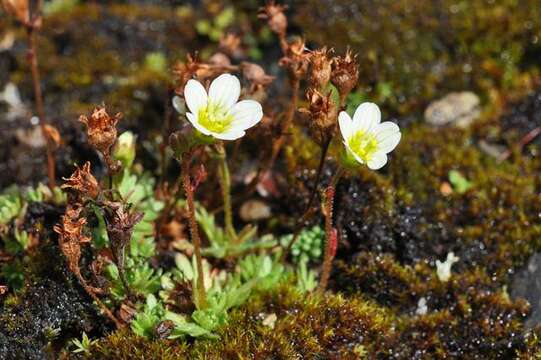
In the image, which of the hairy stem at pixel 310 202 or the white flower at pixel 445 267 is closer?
the hairy stem at pixel 310 202

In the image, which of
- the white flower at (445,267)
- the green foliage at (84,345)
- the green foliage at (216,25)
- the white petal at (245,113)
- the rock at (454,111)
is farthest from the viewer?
the green foliage at (216,25)

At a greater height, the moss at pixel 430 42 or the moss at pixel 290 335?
the moss at pixel 430 42

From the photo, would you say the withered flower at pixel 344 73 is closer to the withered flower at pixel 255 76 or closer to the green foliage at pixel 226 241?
the withered flower at pixel 255 76

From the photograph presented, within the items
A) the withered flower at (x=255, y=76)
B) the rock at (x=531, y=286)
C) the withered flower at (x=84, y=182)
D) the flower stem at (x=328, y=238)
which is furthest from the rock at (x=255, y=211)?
the rock at (x=531, y=286)

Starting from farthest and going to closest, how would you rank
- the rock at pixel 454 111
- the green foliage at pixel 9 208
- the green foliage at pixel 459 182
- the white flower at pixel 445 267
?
the rock at pixel 454 111 → the green foliage at pixel 459 182 → the white flower at pixel 445 267 → the green foliage at pixel 9 208

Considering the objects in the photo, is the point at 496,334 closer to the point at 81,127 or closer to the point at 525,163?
the point at 525,163

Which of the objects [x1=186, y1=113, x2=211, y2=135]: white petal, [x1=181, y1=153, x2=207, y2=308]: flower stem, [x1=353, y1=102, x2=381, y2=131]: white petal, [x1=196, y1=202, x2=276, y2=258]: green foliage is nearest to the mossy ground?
[x1=181, y1=153, x2=207, y2=308]: flower stem
